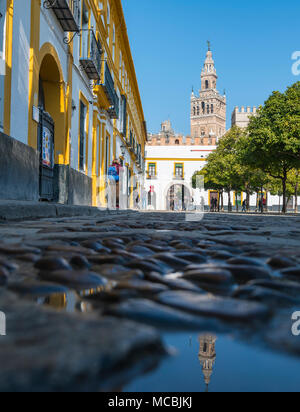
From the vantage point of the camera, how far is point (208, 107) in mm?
102125

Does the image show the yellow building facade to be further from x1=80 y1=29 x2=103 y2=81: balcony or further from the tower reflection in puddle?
the tower reflection in puddle

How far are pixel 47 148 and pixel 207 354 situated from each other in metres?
8.23

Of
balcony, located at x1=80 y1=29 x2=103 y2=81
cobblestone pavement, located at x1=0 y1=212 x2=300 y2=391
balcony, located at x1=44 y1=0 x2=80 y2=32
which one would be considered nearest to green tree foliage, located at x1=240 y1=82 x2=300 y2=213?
balcony, located at x1=80 y1=29 x2=103 y2=81

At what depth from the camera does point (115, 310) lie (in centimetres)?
68

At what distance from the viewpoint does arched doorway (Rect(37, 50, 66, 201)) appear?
7.84 m

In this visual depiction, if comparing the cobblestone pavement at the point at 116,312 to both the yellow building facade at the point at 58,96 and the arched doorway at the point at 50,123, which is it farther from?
the arched doorway at the point at 50,123

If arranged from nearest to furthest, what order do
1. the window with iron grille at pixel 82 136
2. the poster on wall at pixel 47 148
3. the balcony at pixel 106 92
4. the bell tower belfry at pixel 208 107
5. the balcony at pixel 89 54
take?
the poster on wall at pixel 47 148 < the balcony at pixel 89 54 < the window with iron grille at pixel 82 136 < the balcony at pixel 106 92 < the bell tower belfry at pixel 208 107

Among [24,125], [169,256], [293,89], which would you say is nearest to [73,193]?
[24,125]

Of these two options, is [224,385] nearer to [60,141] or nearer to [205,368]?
[205,368]

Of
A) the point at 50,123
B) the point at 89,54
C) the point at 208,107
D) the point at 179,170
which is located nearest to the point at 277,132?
the point at 89,54

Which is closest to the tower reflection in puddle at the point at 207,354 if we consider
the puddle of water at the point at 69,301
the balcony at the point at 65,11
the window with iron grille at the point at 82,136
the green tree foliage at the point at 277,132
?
the puddle of water at the point at 69,301

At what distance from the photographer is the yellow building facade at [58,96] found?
5.77 meters

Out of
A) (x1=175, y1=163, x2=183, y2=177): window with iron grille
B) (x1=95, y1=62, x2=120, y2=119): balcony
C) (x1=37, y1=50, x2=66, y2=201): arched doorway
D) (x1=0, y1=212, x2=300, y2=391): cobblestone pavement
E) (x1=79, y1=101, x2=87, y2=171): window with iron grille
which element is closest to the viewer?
(x1=0, y1=212, x2=300, y2=391): cobblestone pavement

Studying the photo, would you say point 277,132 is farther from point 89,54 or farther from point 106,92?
point 89,54
